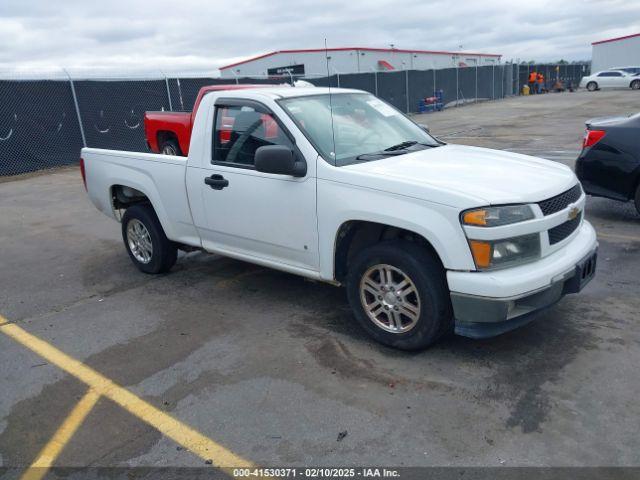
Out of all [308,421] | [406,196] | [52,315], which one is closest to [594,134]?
[406,196]

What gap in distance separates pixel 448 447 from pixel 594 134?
216 inches

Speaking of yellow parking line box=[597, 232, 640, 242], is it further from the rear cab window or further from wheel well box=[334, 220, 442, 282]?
the rear cab window

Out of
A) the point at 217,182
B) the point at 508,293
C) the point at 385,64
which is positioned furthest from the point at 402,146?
the point at 385,64

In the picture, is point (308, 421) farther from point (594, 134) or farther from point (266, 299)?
point (594, 134)

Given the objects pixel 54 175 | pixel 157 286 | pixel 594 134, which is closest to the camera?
pixel 157 286

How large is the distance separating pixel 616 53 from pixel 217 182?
6176 centimetres

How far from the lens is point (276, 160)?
4.12m

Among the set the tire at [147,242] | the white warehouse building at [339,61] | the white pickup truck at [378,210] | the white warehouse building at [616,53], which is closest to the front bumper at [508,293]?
the white pickup truck at [378,210]

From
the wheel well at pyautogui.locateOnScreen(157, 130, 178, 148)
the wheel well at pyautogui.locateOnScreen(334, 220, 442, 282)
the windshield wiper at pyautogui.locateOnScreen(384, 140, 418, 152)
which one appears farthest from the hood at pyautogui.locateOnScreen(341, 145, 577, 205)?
the wheel well at pyautogui.locateOnScreen(157, 130, 178, 148)

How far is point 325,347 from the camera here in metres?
4.21

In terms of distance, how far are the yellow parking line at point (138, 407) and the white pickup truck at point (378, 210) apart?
148cm

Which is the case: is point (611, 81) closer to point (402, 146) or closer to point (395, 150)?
point (402, 146)

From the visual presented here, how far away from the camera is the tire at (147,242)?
581cm

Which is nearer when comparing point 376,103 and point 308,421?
point 308,421
